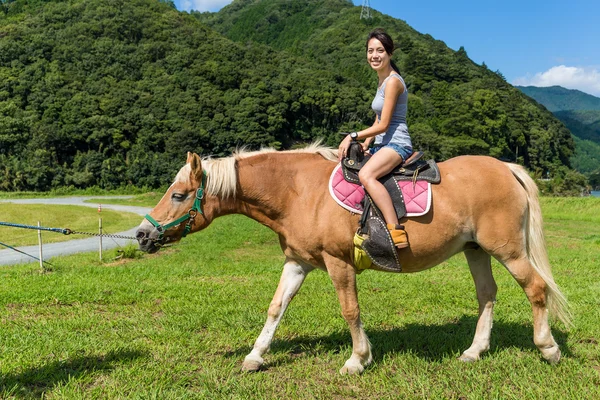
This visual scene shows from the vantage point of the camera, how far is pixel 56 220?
25328 millimetres

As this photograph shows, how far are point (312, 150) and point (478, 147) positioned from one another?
82.3m

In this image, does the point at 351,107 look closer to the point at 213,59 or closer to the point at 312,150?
the point at 213,59

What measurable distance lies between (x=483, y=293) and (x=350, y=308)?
1.71 metres

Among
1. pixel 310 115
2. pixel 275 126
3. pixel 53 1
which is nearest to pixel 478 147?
pixel 310 115

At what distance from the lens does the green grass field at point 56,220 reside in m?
20.1

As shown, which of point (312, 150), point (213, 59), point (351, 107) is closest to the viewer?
point (312, 150)

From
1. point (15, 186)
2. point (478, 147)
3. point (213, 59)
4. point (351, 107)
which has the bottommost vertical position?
point (15, 186)

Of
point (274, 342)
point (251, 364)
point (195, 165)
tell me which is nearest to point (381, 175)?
point (195, 165)

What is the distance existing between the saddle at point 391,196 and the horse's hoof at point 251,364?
4.86ft

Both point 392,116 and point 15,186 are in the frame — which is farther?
point 15,186

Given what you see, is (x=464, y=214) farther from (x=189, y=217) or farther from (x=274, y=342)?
(x=189, y=217)

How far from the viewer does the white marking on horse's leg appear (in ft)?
14.6

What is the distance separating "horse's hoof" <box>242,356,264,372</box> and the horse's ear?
71.0 inches

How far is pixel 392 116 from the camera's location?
4.05 metres
